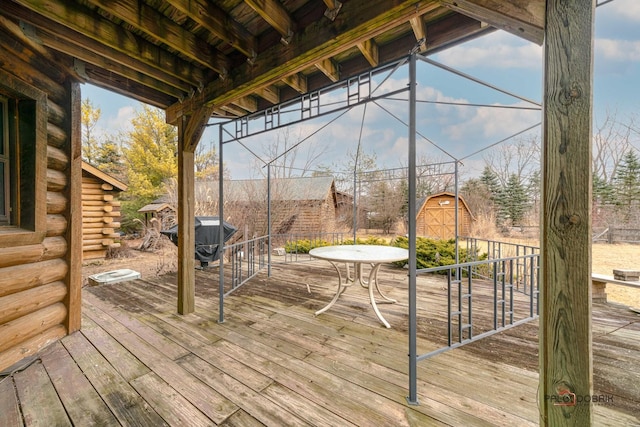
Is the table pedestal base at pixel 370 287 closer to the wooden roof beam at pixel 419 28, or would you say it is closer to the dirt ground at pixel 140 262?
the wooden roof beam at pixel 419 28

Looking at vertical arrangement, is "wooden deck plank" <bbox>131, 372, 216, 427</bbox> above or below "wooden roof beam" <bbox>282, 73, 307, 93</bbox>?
below

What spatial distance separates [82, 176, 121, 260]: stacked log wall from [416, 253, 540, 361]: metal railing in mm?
8778

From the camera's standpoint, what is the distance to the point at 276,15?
175cm

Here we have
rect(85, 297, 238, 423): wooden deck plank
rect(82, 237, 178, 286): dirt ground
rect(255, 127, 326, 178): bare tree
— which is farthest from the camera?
rect(255, 127, 326, 178): bare tree

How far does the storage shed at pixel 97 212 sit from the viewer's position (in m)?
7.02

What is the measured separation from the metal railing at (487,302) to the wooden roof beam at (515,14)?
136 centimetres

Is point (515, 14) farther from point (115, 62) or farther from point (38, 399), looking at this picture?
point (38, 399)

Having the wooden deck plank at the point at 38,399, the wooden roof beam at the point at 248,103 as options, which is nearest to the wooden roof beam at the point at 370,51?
the wooden roof beam at the point at 248,103

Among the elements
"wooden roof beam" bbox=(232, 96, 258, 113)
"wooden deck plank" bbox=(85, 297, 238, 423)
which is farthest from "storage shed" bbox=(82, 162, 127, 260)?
"wooden roof beam" bbox=(232, 96, 258, 113)

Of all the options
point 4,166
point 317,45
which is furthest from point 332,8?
point 4,166

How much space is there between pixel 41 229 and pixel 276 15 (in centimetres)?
255

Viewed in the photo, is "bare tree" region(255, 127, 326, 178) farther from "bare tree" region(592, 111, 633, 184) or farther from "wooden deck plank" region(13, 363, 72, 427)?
"bare tree" region(592, 111, 633, 184)

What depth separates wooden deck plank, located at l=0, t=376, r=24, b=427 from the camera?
1447 millimetres

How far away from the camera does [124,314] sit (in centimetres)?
296
